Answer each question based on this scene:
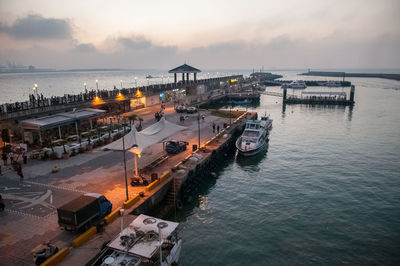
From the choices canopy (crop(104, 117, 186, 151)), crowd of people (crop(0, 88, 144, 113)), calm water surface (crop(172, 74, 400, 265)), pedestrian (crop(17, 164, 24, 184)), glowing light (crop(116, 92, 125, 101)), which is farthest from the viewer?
glowing light (crop(116, 92, 125, 101))

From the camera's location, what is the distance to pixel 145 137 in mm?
26188

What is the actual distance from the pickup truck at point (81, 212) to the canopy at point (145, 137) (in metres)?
6.72

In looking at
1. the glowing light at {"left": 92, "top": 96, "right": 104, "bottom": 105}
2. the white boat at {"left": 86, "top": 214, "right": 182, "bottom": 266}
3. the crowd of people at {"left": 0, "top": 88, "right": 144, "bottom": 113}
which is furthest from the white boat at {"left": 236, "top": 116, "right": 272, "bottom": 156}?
the crowd of people at {"left": 0, "top": 88, "right": 144, "bottom": 113}

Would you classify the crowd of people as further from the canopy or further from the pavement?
the canopy

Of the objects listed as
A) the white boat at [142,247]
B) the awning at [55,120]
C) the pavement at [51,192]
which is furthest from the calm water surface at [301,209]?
the awning at [55,120]

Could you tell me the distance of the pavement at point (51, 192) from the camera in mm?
14922

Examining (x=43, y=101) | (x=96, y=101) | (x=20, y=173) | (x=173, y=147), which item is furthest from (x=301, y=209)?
(x=96, y=101)

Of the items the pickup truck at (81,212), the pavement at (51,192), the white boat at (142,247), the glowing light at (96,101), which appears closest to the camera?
the white boat at (142,247)

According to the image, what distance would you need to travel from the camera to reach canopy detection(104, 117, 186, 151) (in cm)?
2409

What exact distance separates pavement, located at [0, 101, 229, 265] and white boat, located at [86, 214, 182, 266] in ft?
4.68

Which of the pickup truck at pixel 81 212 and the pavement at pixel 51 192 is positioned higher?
the pickup truck at pixel 81 212

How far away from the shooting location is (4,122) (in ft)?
116

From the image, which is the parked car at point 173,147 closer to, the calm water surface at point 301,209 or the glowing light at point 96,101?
the calm water surface at point 301,209

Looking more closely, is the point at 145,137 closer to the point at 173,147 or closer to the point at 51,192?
the point at 173,147
